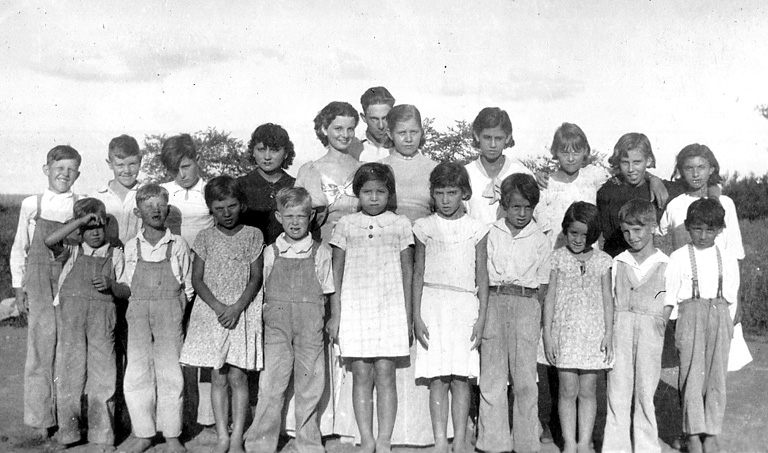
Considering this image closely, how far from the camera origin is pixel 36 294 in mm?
4855

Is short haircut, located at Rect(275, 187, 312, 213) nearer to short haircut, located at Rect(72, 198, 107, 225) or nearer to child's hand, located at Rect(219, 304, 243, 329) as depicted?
child's hand, located at Rect(219, 304, 243, 329)

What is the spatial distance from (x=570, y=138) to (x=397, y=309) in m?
1.76

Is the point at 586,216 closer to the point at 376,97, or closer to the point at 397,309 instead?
the point at 397,309

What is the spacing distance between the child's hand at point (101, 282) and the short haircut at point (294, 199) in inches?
49.7

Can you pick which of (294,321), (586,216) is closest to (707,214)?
(586,216)

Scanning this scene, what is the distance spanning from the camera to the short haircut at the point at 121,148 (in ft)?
16.5

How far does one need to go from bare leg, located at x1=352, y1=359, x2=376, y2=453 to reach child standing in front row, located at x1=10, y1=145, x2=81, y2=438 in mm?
2203

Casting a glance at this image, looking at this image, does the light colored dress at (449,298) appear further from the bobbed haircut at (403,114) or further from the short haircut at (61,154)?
the short haircut at (61,154)

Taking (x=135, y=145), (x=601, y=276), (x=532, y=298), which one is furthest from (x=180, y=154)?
(x=601, y=276)

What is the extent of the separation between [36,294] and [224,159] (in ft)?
20.1

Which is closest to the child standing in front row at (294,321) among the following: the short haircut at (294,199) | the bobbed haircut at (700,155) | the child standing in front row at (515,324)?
the short haircut at (294,199)

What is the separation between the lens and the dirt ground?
187 inches

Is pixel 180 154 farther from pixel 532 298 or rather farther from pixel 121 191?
pixel 532 298

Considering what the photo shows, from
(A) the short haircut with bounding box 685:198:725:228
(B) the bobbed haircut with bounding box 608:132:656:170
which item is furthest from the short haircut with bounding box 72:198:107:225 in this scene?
(A) the short haircut with bounding box 685:198:725:228
